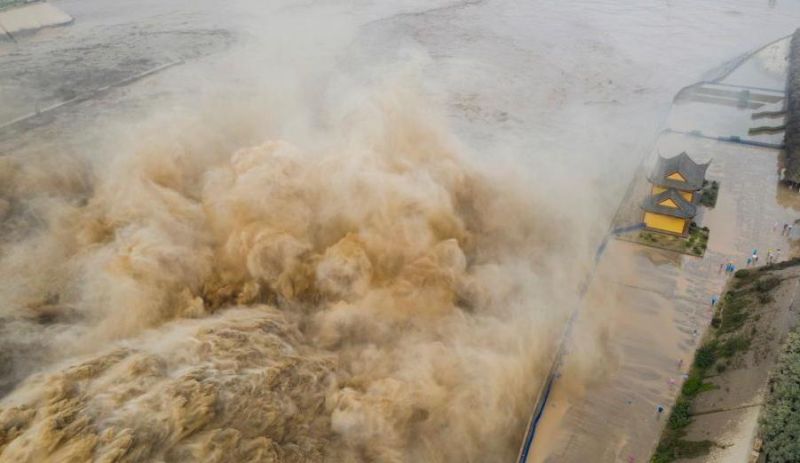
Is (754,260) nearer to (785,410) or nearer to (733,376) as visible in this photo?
(733,376)

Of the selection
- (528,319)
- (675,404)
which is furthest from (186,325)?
(675,404)

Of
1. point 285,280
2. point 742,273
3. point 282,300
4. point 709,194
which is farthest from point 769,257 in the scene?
point 282,300

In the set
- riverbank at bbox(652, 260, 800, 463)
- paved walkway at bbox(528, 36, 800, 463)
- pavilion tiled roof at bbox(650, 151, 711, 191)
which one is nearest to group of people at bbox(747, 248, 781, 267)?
paved walkway at bbox(528, 36, 800, 463)

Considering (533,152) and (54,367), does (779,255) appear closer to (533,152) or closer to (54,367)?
(533,152)

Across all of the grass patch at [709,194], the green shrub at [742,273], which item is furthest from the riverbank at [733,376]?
the grass patch at [709,194]

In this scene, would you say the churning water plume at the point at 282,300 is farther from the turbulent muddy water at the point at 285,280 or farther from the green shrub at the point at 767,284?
the green shrub at the point at 767,284

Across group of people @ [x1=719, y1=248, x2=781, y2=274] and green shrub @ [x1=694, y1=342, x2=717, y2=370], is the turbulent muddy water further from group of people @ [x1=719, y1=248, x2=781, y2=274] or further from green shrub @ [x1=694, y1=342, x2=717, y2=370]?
group of people @ [x1=719, y1=248, x2=781, y2=274]
